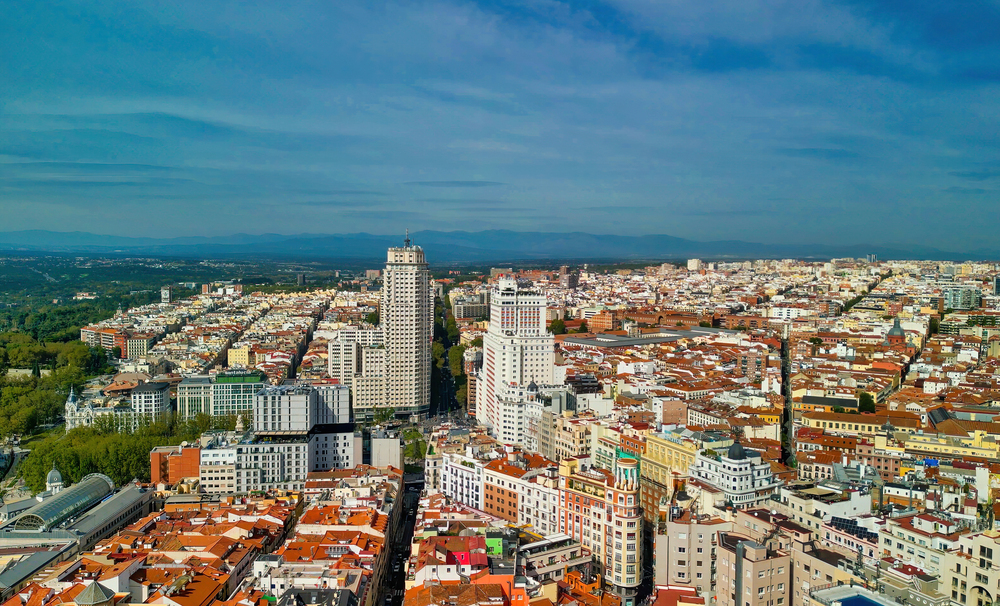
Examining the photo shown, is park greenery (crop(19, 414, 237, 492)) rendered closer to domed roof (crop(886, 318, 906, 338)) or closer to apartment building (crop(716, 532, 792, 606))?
apartment building (crop(716, 532, 792, 606))

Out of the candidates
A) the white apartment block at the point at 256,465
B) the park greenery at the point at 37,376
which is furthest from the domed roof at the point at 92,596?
the park greenery at the point at 37,376

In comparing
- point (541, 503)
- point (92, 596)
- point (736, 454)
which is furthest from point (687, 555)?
point (92, 596)

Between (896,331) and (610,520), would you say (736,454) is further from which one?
(896,331)

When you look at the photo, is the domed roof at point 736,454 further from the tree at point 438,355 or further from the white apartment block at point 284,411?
the tree at point 438,355

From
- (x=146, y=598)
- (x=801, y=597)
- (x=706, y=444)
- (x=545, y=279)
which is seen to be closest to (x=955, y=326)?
(x=706, y=444)

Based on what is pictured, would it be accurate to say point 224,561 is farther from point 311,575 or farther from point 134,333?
point 134,333

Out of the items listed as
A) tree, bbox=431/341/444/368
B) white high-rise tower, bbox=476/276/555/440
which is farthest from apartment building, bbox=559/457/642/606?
tree, bbox=431/341/444/368
